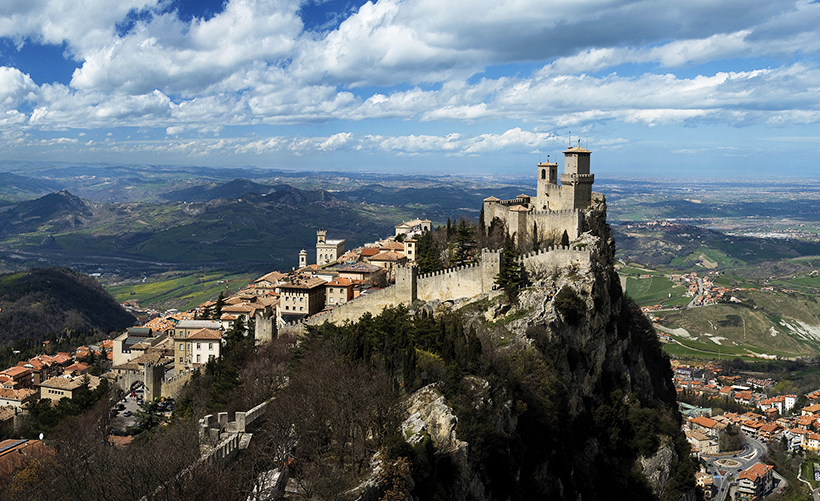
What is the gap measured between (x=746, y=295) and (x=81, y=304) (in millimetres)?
172617

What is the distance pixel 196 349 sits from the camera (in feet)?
175

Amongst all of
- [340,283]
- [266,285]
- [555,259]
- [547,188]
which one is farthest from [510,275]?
[266,285]

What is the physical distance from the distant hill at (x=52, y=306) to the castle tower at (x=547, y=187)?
100083 mm

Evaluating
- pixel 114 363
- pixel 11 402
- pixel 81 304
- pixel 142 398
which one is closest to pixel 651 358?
pixel 142 398

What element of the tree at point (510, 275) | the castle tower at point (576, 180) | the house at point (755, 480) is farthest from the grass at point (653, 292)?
the tree at point (510, 275)

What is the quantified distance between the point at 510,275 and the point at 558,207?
407 inches

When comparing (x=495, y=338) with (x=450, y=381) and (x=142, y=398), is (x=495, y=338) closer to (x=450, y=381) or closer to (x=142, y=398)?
(x=450, y=381)

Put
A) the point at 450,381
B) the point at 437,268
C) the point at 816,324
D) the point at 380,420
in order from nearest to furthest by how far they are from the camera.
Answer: the point at 380,420
the point at 450,381
the point at 437,268
the point at 816,324

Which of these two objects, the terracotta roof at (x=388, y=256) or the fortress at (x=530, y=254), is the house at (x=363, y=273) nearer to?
the terracotta roof at (x=388, y=256)

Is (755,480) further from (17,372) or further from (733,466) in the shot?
(17,372)

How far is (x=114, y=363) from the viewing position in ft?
208

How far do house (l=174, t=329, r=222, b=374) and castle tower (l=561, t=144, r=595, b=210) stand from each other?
2972 centimetres

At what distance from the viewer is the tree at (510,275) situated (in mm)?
44375

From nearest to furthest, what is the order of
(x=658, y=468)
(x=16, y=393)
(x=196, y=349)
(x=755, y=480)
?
(x=658, y=468), (x=196, y=349), (x=16, y=393), (x=755, y=480)
